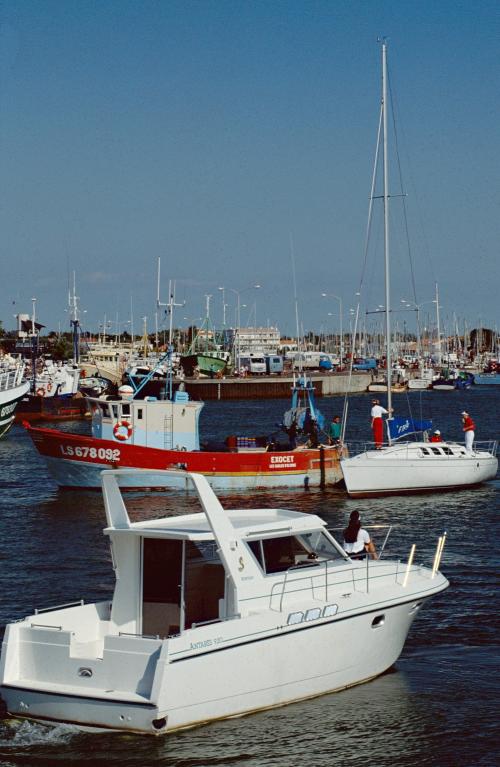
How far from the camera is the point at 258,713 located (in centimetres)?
1520

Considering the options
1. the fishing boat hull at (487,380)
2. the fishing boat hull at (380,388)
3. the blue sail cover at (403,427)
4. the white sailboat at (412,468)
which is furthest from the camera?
the fishing boat hull at (487,380)

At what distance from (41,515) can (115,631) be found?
22012mm

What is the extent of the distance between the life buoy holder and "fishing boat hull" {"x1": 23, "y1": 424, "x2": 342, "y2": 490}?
0.73 metres

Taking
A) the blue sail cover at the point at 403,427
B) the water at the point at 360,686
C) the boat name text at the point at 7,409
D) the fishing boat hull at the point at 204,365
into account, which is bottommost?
the water at the point at 360,686

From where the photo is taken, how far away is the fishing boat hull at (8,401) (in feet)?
227

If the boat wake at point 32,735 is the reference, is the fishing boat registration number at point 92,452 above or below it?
above

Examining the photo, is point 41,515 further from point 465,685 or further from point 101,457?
point 465,685

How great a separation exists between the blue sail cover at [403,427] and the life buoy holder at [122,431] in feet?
32.6

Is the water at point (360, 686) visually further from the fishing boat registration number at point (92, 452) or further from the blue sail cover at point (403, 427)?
the blue sail cover at point (403, 427)

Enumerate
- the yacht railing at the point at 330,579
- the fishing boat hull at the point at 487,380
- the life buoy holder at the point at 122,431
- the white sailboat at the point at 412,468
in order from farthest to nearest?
the fishing boat hull at the point at 487,380, the life buoy holder at the point at 122,431, the white sailboat at the point at 412,468, the yacht railing at the point at 330,579

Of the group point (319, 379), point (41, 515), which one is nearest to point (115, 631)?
point (41, 515)

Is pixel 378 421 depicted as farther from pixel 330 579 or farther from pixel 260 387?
pixel 260 387

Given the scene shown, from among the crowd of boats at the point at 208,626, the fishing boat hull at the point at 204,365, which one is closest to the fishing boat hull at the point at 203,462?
the crowd of boats at the point at 208,626

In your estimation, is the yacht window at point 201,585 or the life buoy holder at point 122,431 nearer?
the yacht window at point 201,585
